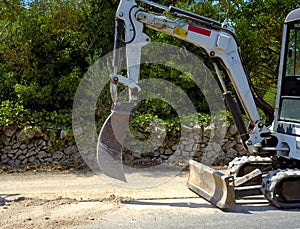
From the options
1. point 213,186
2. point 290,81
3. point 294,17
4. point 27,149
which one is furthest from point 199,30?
point 27,149

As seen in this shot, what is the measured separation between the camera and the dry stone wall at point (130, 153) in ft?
25.5

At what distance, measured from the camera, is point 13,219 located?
4469 mm

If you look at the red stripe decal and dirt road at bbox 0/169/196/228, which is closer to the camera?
dirt road at bbox 0/169/196/228

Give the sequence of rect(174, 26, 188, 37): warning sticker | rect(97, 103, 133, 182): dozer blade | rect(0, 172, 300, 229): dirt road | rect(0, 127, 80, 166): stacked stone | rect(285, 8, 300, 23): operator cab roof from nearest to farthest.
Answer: rect(0, 172, 300, 229): dirt road, rect(97, 103, 133, 182): dozer blade, rect(174, 26, 188, 37): warning sticker, rect(285, 8, 300, 23): operator cab roof, rect(0, 127, 80, 166): stacked stone

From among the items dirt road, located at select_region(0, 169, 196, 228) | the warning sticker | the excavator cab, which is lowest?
dirt road, located at select_region(0, 169, 196, 228)

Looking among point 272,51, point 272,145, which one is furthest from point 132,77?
point 272,51

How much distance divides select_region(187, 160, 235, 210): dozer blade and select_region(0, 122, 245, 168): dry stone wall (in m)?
2.38

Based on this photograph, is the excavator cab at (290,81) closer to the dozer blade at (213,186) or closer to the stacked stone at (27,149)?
the dozer blade at (213,186)

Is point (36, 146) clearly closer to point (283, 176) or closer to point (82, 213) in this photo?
point (82, 213)

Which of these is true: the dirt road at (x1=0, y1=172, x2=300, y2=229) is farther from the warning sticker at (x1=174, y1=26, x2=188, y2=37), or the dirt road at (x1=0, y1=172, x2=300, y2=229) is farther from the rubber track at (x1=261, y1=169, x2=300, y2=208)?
the warning sticker at (x1=174, y1=26, x2=188, y2=37)

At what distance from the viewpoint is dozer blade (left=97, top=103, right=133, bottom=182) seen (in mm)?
5324

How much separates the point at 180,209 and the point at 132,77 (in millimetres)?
1824

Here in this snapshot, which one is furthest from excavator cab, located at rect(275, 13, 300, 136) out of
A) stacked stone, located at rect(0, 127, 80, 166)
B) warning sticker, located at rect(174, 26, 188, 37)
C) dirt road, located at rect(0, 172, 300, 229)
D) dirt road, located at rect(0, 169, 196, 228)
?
stacked stone, located at rect(0, 127, 80, 166)

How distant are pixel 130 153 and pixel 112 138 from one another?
2.92 m
